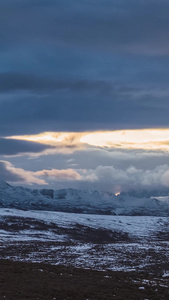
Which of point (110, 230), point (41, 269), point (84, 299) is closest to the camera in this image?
point (84, 299)

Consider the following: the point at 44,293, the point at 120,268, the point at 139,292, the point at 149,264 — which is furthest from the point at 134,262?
the point at 44,293

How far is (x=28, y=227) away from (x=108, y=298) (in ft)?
472

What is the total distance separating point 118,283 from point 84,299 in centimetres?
894

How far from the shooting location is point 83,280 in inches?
1444

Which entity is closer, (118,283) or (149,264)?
(118,283)

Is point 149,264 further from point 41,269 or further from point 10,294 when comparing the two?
point 10,294

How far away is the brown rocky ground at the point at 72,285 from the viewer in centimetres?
2848

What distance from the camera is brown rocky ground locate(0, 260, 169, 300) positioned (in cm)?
2848

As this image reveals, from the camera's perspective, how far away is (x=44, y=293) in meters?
29.0

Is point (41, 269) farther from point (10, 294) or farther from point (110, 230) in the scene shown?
point (110, 230)

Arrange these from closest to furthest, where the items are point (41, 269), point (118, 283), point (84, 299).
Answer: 1. point (84, 299)
2. point (118, 283)
3. point (41, 269)

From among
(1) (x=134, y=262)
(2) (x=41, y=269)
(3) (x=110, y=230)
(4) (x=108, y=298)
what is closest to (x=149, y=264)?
(1) (x=134, y=262)

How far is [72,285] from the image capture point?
33406 millimetres

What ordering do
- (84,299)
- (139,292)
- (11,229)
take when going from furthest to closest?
(11,229), (139,292), (84,299)
